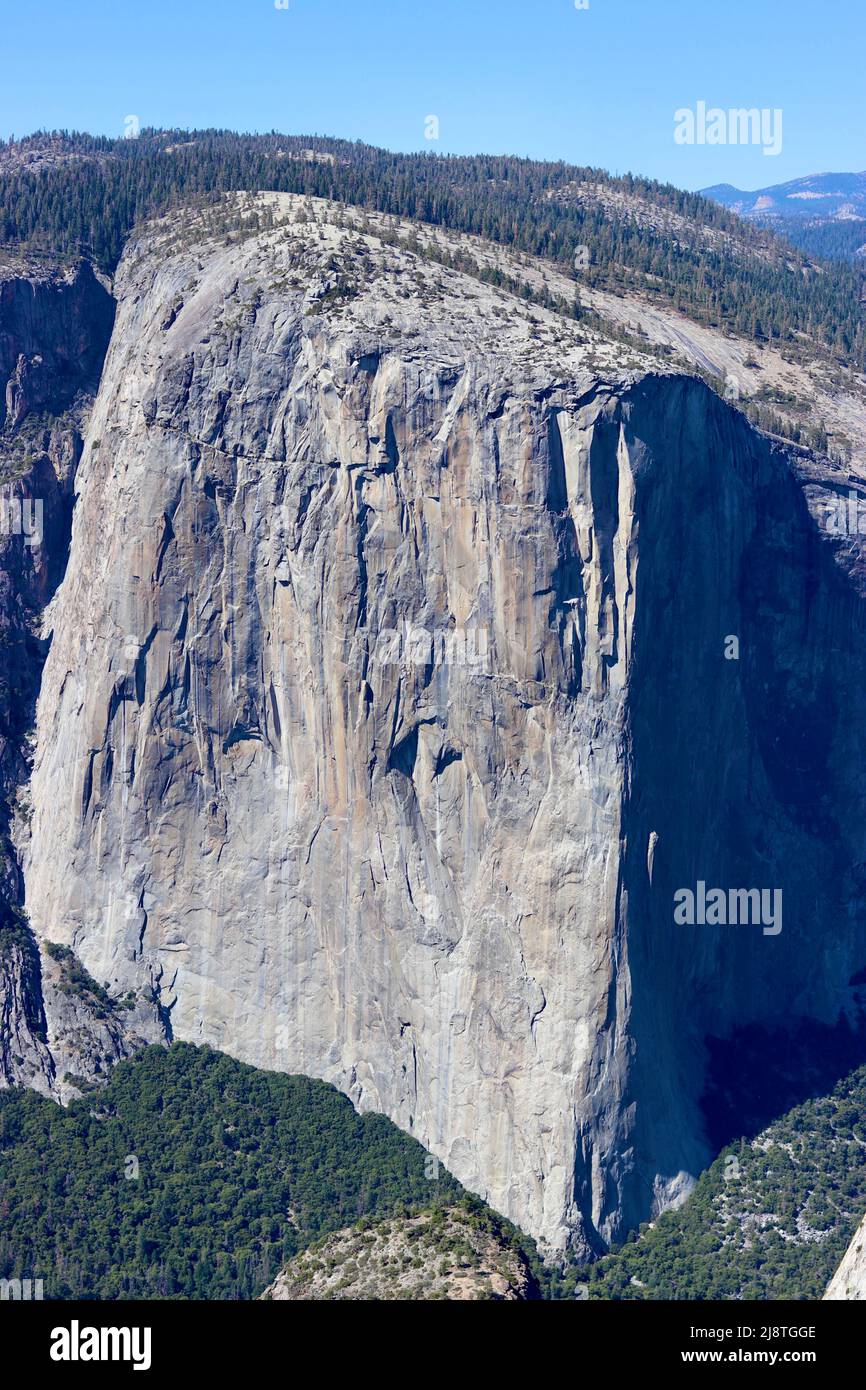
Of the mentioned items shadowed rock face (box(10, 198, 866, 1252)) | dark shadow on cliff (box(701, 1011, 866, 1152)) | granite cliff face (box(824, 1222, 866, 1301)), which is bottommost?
dark shadow on cliff (box(701, 1011, 866, 1152))

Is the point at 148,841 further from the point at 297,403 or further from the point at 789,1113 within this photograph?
the point at 789,1113

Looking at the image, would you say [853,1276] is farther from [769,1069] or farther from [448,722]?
[769,1069]

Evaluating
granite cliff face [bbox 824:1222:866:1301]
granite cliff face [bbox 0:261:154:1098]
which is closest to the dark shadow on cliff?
granite cliff face [bbox 0:261:154:1098]

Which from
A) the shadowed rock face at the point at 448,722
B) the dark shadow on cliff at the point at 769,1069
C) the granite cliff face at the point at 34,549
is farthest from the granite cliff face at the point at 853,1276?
the granite cliff face at the point at 34,549

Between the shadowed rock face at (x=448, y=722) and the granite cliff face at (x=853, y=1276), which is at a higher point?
the shadowed rock face at (x=448, y=722)

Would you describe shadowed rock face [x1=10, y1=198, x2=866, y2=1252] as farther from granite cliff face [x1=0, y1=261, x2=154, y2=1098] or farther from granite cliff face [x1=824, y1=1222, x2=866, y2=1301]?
granite cliff face [x1=824, y1=1222, x2=866, y2=1301]

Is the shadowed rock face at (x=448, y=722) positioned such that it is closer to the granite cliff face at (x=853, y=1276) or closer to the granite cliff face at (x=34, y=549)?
Result: the granite cliff face at (x=34, y=549)

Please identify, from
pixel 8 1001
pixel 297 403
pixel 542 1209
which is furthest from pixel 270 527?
pixel 542 1209

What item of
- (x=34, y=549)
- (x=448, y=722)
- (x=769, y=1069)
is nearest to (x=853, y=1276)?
(x=448, y=722)
